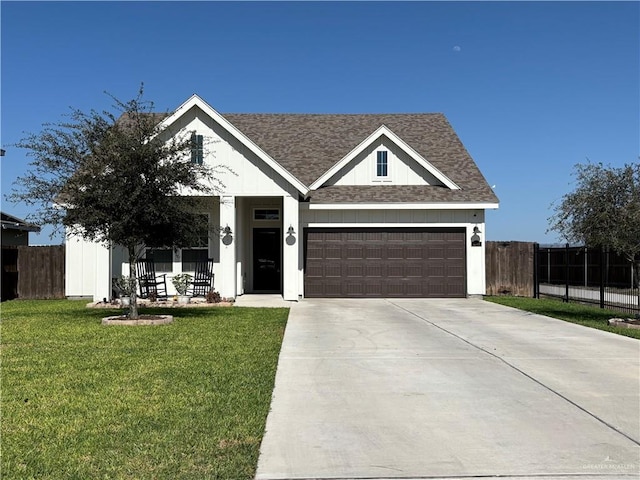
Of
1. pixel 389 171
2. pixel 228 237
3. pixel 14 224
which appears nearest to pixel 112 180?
pixel 228 237

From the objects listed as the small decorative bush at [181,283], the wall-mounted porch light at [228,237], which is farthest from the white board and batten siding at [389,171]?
the small decorative bush at [181,283]

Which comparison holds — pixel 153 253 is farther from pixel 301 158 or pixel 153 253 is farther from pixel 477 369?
pixel 477 369

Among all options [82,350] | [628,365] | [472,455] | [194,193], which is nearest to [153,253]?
[194,193]

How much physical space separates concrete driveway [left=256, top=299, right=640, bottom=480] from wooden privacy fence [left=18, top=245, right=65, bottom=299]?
1182cm

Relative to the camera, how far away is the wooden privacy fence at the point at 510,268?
70.2ft

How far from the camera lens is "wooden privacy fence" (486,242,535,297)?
21391mm

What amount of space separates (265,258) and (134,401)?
1513cm

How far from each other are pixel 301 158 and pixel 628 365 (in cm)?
1544

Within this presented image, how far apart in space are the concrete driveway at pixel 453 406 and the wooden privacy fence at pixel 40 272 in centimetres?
1182

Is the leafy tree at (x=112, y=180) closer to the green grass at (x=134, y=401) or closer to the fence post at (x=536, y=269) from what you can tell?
the green grass at (x=134, y=401)

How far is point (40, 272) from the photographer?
65.0 ft

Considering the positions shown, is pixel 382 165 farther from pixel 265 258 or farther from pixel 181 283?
pixel 181 283

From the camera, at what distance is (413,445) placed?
502 cm

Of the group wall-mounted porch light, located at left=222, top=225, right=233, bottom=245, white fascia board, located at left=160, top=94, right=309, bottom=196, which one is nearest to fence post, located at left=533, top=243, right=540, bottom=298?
white fascia board, located at left=160, top=94, right=309, bottom=196
